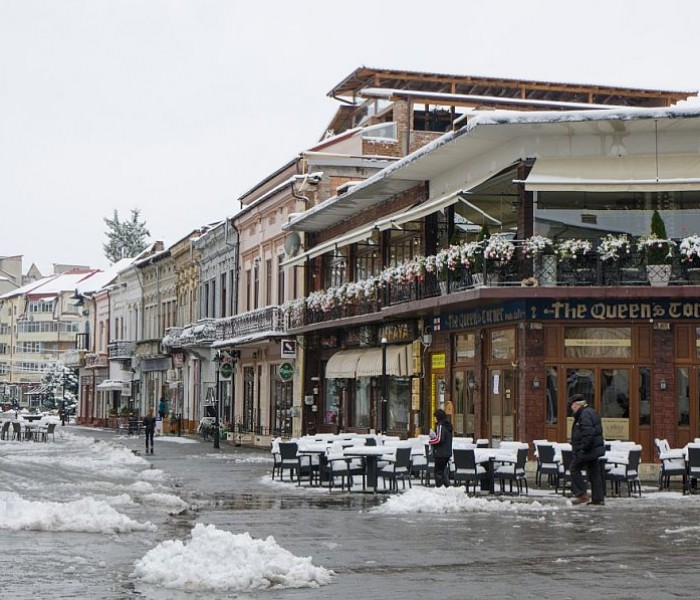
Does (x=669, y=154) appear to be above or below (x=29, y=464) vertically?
above

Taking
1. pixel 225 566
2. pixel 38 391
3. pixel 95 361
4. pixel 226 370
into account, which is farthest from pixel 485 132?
pixel 38 391

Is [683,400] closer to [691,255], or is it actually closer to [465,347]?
[691,255]

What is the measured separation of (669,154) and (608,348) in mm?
4200

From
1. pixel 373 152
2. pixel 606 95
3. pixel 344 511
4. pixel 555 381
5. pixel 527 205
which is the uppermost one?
pixel 606 95

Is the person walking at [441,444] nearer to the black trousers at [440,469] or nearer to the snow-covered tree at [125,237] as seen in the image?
the black trousers at [440,469]

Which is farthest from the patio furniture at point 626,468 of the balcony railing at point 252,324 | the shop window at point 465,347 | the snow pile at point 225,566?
the balcony railing at point 252,324

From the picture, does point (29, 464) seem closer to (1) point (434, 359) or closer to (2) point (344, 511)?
(1) point (434, 359)

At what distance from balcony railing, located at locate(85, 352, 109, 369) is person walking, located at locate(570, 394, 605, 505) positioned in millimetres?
61790

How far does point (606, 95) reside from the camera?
51469 millimetres

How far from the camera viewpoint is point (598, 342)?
26.4 meters

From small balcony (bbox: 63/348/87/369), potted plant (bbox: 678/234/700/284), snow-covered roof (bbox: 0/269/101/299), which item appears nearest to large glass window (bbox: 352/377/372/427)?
potted plant (bbox: 678/234/700/284)

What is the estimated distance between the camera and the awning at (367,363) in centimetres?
3300

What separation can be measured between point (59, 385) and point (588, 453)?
10120 centimetres

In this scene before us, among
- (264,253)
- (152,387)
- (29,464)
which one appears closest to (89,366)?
(152,387)
